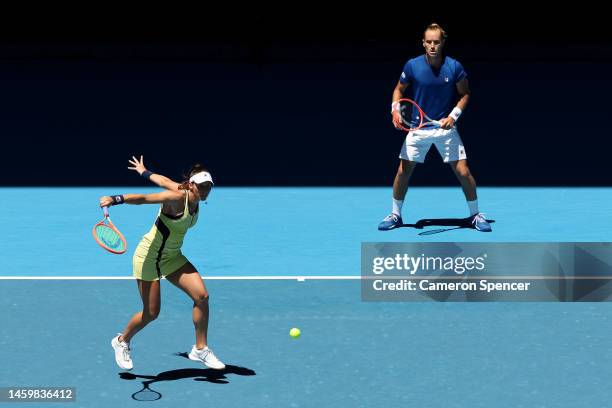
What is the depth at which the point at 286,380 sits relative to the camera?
9906 millimetres

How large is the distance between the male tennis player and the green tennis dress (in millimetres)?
Answer: 4489

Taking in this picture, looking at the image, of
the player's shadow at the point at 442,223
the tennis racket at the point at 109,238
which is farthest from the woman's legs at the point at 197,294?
the player's shadow at the point at 442,223

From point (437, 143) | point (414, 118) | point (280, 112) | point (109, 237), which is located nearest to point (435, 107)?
point (414, 118)

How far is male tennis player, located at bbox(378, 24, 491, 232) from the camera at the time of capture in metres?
14.1

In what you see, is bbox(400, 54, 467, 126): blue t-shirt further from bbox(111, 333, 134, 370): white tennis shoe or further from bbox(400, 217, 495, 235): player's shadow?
bbox(111, 333, 134, 370): white tennis shoe

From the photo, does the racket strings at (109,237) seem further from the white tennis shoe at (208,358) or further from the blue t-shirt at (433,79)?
the blue t-shirt at (433,79)

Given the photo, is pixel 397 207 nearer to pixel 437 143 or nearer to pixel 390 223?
pixel 390 223

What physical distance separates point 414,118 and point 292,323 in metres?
3.76

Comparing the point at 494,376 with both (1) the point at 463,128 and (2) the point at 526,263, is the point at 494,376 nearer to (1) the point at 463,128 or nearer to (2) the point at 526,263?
(2) the point at 526,263

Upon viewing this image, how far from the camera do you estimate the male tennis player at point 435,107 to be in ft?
46.2

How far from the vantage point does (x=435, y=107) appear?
14242 millimetres

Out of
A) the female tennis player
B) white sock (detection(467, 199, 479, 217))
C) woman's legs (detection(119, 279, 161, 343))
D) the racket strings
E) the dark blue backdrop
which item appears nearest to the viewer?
the female tennis player

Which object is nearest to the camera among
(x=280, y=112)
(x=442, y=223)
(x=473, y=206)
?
(x=473, y=206)

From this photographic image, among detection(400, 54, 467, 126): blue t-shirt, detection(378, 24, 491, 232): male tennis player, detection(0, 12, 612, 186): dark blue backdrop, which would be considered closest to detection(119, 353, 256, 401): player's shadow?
detection(378, 24, 491, 232): male tennis player
